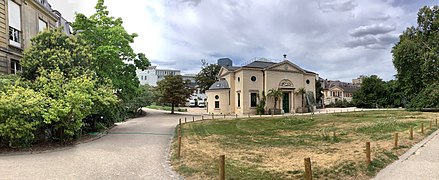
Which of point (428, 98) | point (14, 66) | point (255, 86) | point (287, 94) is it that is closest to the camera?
point (14, 66)

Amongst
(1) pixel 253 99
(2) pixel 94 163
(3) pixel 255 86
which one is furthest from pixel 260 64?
(2) pixel 94 163

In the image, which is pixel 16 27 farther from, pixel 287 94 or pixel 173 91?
pixel 287 94

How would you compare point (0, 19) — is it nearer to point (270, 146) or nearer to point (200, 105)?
point (270, 146)

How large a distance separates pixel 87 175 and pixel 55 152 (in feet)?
15.0

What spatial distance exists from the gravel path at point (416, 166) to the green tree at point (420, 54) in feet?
75.9

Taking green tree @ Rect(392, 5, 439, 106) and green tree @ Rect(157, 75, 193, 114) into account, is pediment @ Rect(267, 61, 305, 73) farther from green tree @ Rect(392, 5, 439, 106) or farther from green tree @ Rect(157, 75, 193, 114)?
green tree @ Rect(157, 75, 193, 114)

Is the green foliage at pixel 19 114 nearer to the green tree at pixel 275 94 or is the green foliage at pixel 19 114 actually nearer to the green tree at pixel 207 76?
the green tree at pixel 275 94

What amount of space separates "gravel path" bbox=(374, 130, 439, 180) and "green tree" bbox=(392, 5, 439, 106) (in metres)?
23.1

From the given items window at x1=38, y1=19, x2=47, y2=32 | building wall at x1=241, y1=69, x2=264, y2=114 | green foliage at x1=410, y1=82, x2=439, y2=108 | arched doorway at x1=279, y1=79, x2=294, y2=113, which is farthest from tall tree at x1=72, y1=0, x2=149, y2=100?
green foliage at x1=410, y1=82, x2=439, y2=108

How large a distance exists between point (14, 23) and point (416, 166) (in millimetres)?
22314

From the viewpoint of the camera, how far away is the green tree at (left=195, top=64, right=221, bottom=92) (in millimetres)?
57031

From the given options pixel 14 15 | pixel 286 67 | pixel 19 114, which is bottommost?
pixel 19 114

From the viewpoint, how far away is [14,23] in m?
17.7

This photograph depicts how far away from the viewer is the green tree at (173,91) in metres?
39.2
